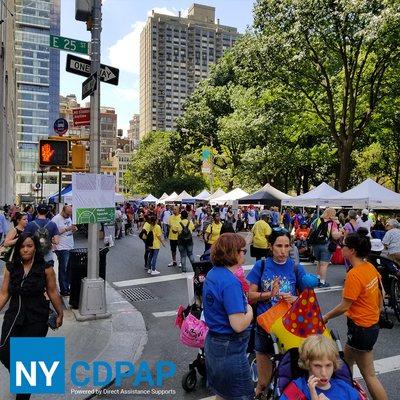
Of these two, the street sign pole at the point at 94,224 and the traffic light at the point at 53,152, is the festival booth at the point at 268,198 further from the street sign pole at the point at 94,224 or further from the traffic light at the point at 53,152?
the street sign pole at the point at 94,224

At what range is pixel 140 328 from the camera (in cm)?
756

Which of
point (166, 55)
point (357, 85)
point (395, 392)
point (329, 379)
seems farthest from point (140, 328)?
point (166, 55)

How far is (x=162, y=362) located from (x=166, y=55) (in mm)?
172926

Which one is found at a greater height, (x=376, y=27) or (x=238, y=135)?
(x=376, y=27)

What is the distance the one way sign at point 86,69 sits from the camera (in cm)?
762

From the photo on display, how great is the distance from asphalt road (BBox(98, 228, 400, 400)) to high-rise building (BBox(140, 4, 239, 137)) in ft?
515

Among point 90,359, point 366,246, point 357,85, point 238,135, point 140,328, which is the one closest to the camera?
Result: point 366,246

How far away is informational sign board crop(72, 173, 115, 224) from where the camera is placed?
749cm

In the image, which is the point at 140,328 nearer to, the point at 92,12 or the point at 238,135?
the point at 92,12

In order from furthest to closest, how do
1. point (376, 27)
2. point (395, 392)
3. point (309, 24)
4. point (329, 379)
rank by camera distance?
point (309, 24) → point (376, 27) → point (395, 392) → point (329, 379)

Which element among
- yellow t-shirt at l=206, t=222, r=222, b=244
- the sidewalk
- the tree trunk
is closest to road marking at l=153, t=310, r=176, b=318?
the sidewalk

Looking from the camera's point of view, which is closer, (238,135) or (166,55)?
(238,135)

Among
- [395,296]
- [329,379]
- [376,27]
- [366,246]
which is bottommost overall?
[395,296]

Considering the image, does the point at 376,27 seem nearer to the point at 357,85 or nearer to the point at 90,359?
the point at 357,85
